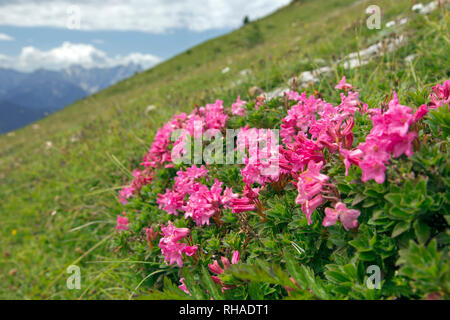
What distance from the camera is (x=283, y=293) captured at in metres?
1.68

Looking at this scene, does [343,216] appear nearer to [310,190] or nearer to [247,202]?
[310,190]

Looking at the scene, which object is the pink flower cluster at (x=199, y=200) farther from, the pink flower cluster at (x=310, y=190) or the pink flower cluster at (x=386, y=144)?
the pink flower cluster at (x=386, y=144)

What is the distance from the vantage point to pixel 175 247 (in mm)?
2143

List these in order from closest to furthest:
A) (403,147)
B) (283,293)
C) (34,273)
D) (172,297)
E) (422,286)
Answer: (422,286) < (403,147) < (172,297) < (283,293) < (34,273)

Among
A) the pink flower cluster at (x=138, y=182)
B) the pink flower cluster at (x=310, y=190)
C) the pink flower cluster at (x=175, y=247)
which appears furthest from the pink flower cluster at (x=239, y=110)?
the pink flower cluster at (x=310, y=190)

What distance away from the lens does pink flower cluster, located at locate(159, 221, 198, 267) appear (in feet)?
6.98

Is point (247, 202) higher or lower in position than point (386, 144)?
lower

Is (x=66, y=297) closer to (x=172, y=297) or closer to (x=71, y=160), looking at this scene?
(x=172, y=297)

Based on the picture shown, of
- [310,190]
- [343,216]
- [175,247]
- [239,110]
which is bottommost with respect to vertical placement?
[175,247]

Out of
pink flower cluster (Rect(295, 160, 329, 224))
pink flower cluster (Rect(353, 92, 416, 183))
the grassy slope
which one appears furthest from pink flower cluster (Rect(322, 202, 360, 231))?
the grassy slope

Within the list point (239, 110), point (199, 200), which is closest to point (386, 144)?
point (199, 200)

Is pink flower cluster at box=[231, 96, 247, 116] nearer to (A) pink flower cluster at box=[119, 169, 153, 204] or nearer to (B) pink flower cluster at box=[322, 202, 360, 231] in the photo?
(A) pink flower cluster at box=[119, 169, 153, 204]

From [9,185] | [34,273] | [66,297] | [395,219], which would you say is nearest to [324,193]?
[395,219]

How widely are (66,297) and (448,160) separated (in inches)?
183
